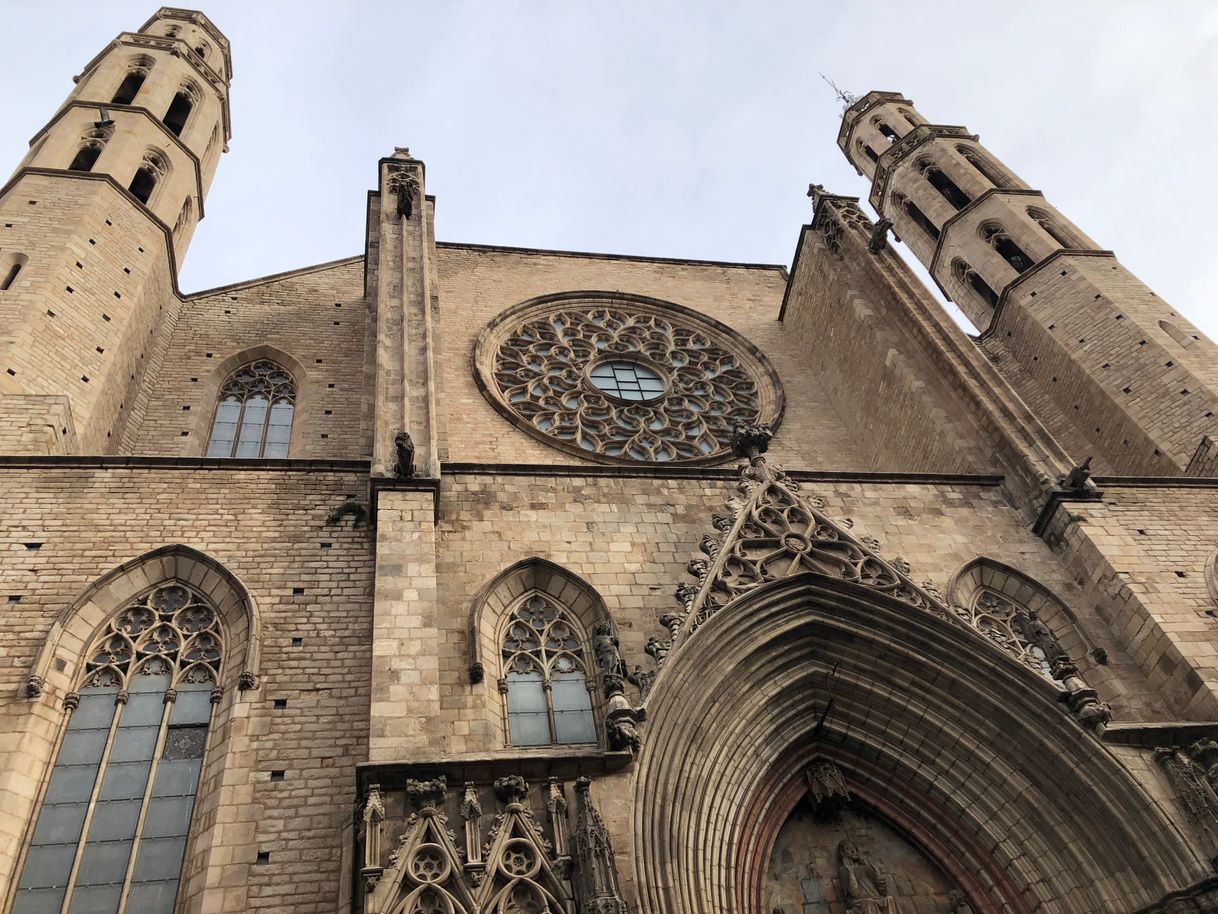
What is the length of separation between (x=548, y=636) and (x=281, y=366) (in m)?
7.38

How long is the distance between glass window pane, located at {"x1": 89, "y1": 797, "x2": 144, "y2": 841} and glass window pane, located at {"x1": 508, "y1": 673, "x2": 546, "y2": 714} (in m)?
2.76

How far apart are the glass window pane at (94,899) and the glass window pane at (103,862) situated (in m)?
0.03

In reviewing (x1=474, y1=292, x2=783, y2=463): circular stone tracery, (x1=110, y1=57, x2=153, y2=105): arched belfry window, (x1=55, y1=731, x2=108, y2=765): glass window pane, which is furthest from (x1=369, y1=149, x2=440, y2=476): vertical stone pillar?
(x1=110, y1=57, x2=153, y2=105): arched belfry window

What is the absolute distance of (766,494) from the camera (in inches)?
368

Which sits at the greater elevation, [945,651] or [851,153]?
[851,153]

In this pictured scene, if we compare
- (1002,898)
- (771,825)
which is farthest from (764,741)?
(1002,898)

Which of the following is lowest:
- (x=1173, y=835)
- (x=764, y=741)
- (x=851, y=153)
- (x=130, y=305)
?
(x=1173, y=835)

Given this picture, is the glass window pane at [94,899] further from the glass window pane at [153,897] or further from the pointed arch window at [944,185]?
the pointed arch window at [944,185]

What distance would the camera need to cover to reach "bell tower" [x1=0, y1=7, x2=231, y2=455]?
10.4m

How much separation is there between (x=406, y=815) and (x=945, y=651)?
15.3ft

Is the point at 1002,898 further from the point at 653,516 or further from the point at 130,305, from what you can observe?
the point at 130,305

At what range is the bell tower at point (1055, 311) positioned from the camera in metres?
13.1

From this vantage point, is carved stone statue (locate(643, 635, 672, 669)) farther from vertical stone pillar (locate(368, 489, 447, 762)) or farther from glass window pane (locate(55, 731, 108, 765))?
glass window pane (locate(55, 731, 108, 765))

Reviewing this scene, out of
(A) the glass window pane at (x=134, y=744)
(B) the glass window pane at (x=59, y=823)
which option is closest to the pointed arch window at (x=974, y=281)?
(A) the glass window pane at (x=134, y=744)
